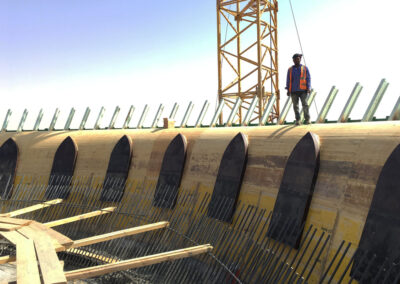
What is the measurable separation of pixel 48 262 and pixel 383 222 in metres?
6.86

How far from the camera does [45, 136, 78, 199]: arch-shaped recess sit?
633 inches

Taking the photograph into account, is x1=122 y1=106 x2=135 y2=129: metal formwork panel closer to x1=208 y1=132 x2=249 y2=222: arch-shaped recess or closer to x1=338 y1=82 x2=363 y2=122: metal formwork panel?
x1=208 y1=132 x2=249 y2=222: arch-shaped recess

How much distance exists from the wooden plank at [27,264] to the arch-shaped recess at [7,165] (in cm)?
1089

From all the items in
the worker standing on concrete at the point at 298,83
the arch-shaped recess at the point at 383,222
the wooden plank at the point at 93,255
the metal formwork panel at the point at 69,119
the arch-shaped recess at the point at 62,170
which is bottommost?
the wooden plank at the point at 93,255

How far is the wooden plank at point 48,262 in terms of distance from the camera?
19.5ft

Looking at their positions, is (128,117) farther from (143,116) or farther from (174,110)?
(174,110)

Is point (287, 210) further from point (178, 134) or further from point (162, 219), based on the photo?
point (178, 134)

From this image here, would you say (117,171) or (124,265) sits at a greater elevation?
(117,171)

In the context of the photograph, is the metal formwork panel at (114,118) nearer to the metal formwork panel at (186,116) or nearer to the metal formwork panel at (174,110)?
the metal formwork panel at (174,110)

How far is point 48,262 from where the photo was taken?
22.5ft

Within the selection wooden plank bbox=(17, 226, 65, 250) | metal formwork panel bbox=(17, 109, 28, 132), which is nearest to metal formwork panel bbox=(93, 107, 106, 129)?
metal formwork panel bbox=(17, 109, 28, 132)

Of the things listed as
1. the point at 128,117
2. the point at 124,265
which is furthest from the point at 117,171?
the point at 124,265

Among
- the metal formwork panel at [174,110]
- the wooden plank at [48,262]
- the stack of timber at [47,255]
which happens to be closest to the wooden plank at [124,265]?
the stack of timber at [47,255]

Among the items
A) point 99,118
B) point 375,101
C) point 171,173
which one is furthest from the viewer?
point 99,118
